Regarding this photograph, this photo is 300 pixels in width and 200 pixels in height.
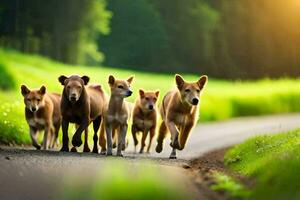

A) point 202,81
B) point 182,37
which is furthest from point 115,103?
point 182,37

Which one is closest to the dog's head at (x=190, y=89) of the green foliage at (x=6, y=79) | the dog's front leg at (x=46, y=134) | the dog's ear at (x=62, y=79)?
the dog's ear at (x=62, y=79)

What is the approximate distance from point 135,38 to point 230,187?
65.5 m

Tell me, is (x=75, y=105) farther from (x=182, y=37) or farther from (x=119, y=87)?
(x=182, y=37)

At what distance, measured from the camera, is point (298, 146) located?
1465 centimetres

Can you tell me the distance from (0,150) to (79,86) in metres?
1.97

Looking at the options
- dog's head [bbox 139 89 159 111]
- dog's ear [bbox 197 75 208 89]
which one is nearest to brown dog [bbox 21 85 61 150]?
dog's head [bbox 139 89 159 111]

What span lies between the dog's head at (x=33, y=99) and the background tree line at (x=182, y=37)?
1888 inches

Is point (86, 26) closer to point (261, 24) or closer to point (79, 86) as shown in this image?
point (261, 24)

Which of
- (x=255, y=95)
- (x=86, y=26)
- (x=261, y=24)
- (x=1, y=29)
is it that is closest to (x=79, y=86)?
(x=255, y=95)

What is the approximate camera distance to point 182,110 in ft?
59.8

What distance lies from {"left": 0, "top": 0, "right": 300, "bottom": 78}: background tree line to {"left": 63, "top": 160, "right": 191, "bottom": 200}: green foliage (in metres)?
54.5

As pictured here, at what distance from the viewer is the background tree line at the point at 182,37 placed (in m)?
69.7

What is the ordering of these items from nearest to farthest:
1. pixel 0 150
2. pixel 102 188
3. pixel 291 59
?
pixel 102 188
pixel 0 150
pixel 291 59

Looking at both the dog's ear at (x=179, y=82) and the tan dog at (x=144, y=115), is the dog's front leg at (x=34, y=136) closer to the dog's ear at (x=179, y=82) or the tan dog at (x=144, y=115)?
the tan dog at (x=144, y=115)
